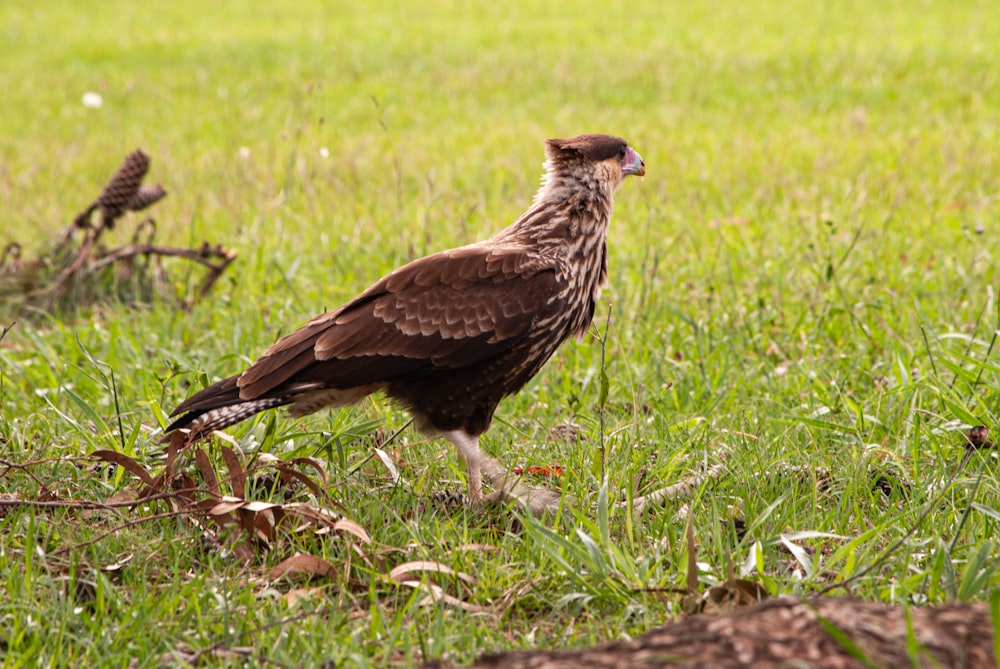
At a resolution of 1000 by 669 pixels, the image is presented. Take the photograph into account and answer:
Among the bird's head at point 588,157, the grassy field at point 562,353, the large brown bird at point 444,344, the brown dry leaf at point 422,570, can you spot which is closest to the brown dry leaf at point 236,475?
the grassy field at point 562,353

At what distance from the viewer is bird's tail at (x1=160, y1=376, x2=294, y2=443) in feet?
12.6

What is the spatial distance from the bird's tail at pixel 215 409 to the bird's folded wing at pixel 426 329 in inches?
1.6

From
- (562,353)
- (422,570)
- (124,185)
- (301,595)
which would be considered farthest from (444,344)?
(124,185)

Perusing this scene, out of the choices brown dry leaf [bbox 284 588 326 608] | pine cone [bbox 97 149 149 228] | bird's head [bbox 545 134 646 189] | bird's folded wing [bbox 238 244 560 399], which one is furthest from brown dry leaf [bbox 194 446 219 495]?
pine cone [bbox 97 149 149 228]

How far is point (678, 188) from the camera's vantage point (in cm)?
823

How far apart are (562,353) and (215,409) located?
7.07ft

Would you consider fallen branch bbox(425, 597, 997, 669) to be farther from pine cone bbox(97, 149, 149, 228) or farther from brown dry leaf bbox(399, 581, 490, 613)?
pine cone bbox(97, 149, 149, 228)

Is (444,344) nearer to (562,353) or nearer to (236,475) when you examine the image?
(236,475)

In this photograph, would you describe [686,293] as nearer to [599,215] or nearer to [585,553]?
[599,215]

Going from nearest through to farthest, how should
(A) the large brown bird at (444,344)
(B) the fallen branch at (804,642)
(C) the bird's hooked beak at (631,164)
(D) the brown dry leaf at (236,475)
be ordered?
(B) the fallen branch at (804,642) → (D) the brown dry leaf at (236,475) → (A) the large brown bird at (444,344) → (C) the bird's hooked beak at (631,164)

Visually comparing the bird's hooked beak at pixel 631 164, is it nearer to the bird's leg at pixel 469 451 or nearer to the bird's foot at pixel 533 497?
the bird's leg at pixel 469 451

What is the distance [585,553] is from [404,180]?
243 inches

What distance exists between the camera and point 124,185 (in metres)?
6.17

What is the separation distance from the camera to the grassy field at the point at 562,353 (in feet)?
9.94
